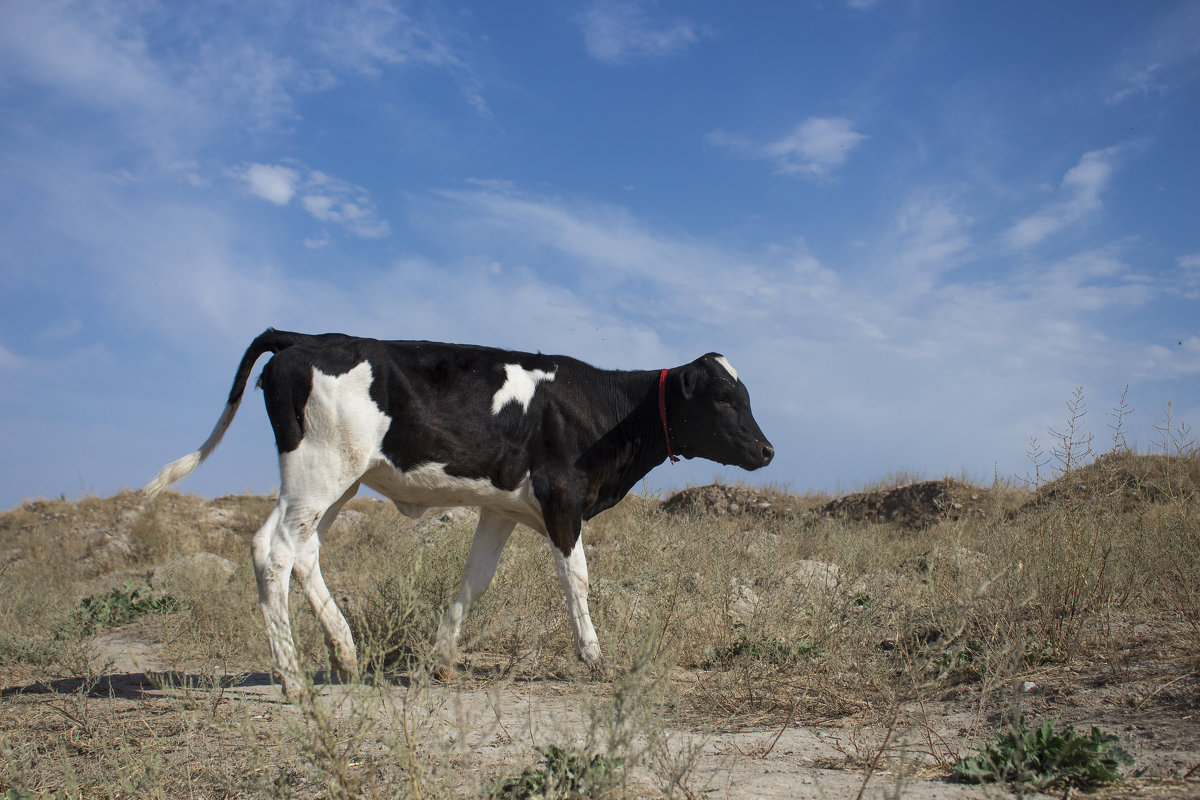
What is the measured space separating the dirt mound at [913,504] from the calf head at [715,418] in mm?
6852

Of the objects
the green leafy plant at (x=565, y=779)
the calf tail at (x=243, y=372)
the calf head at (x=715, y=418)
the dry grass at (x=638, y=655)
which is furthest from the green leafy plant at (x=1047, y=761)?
the calf tail at (x=243, y=372)

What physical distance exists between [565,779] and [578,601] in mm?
2888

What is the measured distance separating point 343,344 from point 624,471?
7.53 ft

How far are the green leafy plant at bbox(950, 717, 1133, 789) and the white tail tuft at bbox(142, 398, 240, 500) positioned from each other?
4.70 meters

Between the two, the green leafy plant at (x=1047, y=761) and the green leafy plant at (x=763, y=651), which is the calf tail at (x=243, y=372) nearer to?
the green leafy plant at (x=763, y=651)

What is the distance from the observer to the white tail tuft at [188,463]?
17.6 feet

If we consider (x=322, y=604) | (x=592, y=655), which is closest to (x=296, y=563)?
(x=322, y=604)

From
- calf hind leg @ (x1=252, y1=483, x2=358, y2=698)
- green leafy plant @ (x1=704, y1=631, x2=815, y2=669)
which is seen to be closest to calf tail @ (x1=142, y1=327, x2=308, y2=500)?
calf hind leg @ (x1=252, y1=483, x2=358, y2=698)

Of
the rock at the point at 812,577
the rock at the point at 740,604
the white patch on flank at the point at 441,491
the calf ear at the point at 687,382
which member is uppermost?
the calf ear at the point at 687,382

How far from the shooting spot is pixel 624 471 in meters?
6.50

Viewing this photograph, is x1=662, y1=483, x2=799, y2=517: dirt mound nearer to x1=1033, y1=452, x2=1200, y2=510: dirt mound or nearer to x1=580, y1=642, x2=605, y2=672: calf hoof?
x1=1033, y1=452, x2=1200, y2=510: dirt mound

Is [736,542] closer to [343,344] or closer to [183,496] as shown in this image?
[343,344]

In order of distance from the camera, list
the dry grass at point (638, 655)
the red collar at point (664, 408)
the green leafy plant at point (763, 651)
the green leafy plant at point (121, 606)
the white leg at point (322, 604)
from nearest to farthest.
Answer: the dry grass at point (638, 655) < the white leg at point (322, 604) < the green leafy plant at point (763, 651) < the red collar at point (664, 408) < the green leafy plant at point (121, 606)

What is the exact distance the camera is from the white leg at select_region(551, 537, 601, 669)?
5.61 meters
